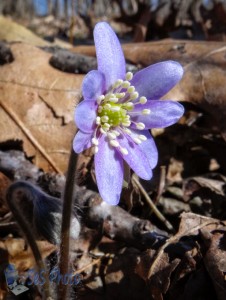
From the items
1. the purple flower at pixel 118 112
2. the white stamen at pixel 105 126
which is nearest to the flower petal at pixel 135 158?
the purple flower at pixel 118 112

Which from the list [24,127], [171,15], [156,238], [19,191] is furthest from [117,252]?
[171,15]

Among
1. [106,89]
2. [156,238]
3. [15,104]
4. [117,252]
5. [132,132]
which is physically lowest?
[117,252]

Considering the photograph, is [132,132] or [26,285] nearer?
[132,132]

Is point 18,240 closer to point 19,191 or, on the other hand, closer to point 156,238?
point 19,191

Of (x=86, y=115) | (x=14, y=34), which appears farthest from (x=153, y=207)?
(x=14, y=34)

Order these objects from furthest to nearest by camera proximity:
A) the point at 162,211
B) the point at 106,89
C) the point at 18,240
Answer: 1. the point at 162,211
2. the point at 18,240
3. the point at 106,89

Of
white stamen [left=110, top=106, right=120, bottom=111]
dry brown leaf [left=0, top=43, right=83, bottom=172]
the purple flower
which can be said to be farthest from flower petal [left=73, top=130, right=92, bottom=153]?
dry brown leaf [left=0, top=43, right=83, bottom=172]
